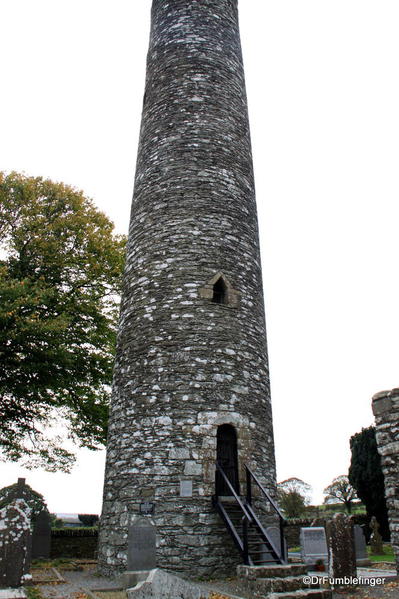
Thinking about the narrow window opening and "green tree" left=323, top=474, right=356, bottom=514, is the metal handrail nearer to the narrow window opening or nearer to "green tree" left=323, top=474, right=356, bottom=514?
the narrow window opening

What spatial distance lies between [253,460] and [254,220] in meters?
5.58

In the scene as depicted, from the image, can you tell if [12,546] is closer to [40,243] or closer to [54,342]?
[54,342]

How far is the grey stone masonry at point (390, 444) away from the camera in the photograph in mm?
7492

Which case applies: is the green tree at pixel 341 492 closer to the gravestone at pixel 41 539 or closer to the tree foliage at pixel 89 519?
the tree foliage at pixel 89 519

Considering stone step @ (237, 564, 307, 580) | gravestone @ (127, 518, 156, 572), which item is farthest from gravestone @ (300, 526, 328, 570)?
gravestone @ (127, 518, 156, 572)

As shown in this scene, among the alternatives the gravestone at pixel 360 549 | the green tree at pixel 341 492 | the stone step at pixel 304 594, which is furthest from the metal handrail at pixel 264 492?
the green tree at pixel 341 492

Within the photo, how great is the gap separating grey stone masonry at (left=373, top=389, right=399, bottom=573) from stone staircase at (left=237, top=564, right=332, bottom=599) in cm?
171

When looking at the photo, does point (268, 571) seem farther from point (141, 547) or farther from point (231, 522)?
point (141, 547)

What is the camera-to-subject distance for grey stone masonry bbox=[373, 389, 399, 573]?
7.49 m

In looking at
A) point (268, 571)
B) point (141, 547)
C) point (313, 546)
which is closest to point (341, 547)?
point (268, 571)

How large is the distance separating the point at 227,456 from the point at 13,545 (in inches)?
153

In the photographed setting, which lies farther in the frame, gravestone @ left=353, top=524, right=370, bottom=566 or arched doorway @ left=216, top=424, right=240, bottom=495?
gravestone @ left=353, top=524, right=370, bottom=566

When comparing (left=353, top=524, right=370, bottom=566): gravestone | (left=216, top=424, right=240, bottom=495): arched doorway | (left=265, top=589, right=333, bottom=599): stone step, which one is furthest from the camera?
(left=353, top=524, right=370, bottom=566): gravestone

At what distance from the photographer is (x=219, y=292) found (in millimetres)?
10133
